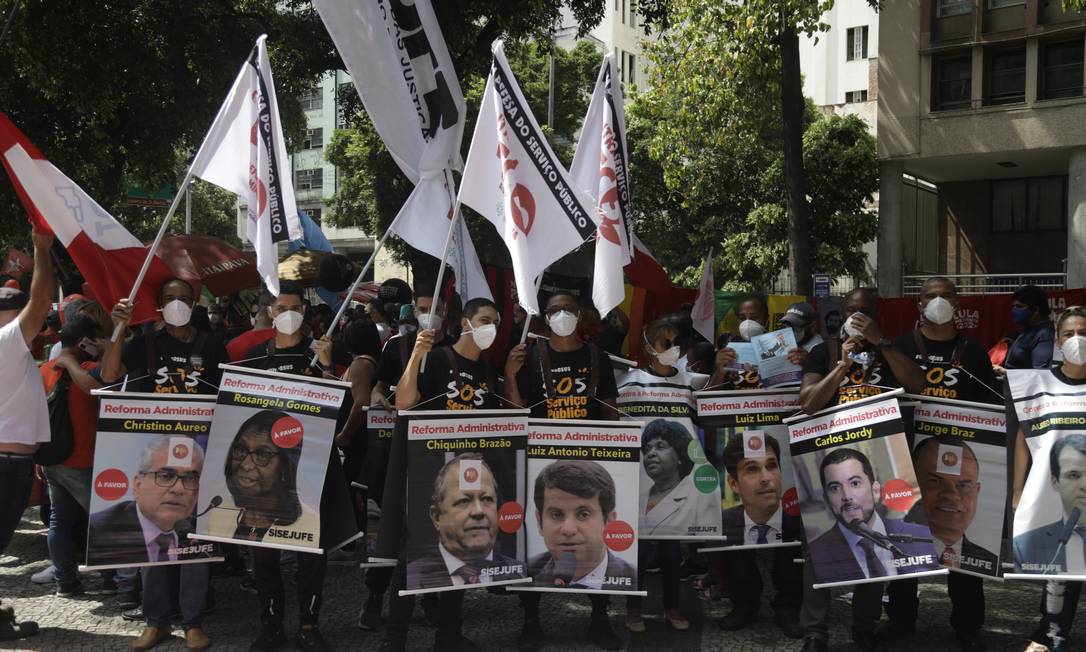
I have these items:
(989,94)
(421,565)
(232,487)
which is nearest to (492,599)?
(421,565)

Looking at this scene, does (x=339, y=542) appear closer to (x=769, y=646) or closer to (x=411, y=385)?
(x=411, y=385)

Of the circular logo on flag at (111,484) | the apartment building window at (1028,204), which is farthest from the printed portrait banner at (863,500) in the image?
the apartment building window at (1028,204)

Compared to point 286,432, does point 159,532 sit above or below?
below

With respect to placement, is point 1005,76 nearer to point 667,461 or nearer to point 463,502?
point 667,461

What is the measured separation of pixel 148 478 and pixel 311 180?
60233 mm

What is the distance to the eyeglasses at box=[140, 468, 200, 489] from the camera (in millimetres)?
6109

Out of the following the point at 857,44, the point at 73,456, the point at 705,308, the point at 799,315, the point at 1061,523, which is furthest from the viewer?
the point at 857,44

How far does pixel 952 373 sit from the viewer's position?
6.23m

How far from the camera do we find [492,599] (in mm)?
7449

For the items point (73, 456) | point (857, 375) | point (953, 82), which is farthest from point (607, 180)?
point (953, 82)

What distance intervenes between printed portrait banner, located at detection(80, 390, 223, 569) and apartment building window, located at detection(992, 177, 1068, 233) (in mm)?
29434

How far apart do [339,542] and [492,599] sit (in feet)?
5.39

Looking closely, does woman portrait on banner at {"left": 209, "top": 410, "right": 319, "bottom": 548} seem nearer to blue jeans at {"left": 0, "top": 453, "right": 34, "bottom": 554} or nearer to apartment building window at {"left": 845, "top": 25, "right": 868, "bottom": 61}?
blue jeans at {"left": 0, "top": 453, "right": 34, "bottom": 554}

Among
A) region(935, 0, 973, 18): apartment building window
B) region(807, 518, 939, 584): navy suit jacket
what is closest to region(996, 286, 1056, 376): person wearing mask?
region(807, 518, 939, 584): navy suit jacket
